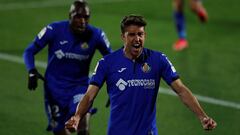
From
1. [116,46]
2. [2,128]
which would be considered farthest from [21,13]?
[2,128]

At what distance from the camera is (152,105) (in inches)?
285

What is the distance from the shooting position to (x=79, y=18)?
8.87 meters

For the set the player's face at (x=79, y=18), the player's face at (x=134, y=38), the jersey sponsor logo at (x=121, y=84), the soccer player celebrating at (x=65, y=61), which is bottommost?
the soccer player celebrating at (x=65, y=61)

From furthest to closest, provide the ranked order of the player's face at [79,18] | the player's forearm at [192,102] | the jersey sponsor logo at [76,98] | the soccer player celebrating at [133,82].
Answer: the jersey sponsor logo at [76,98], the player's face at [79,18], the soccer player celebrating at [133,82], the player's forearm at [192,102]

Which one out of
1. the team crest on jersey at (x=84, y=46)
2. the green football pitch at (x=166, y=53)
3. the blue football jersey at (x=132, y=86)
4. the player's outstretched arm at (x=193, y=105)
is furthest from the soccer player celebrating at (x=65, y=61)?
the player's outstretched arm at (x=193, y=105)

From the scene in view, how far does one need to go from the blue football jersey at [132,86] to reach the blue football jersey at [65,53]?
1849mm

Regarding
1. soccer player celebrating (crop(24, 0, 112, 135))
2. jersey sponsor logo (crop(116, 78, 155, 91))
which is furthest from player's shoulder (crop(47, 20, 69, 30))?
jersey sponsor logo (crop(116, 78, 155, 91))

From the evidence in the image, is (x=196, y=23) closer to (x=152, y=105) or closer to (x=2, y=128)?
(x=2, y=128)

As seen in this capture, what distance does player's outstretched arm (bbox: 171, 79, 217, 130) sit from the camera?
6.87 m

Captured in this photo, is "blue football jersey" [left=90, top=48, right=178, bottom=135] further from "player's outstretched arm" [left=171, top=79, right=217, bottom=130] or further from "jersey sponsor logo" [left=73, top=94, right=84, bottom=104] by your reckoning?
"jersey sponsor logo" [left=73, top=94, right=84, bottom=104]

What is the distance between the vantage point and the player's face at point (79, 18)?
884 centimetres

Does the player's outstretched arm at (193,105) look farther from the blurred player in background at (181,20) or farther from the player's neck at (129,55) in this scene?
the blurred player in background at (181,20)

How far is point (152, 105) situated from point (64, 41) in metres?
2.25

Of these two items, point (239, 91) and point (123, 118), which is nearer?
point (123, 118)
